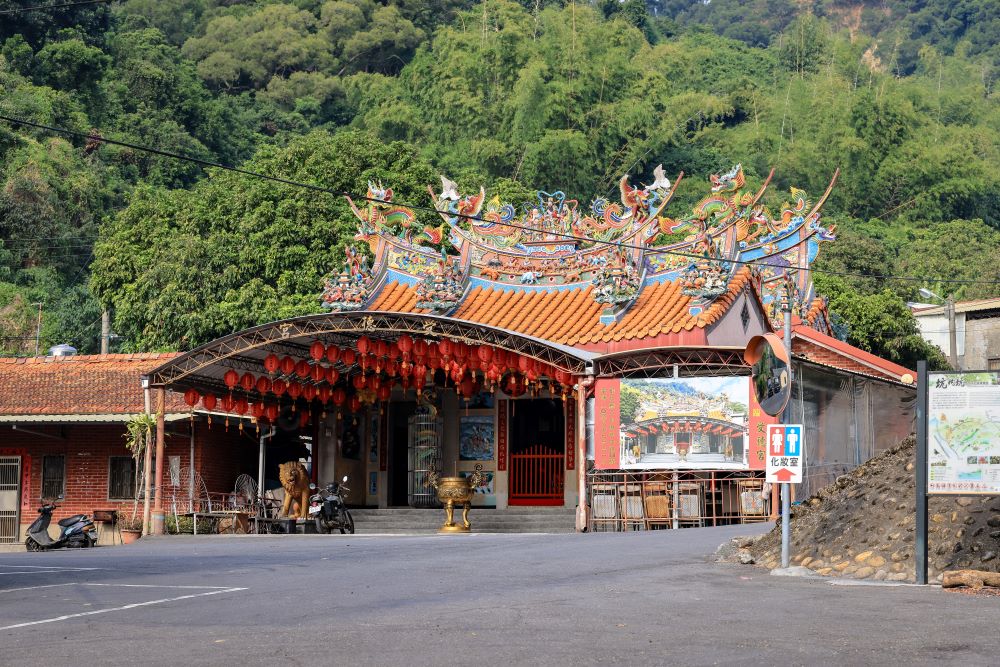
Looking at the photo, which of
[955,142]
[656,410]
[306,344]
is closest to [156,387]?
[306,344]

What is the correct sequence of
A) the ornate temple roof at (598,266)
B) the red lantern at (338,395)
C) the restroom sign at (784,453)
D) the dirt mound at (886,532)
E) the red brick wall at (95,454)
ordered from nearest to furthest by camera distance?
the dirt mound at (886,532)
the restroom sign at (784,453)
the ornate temple roof at (598,266)
the red lantern at (338,395)
the red brick wall at (95,454)

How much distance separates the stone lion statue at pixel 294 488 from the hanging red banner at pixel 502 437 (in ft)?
14.1

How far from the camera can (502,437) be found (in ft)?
94.5

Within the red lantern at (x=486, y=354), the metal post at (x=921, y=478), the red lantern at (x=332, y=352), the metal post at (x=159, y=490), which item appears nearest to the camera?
the metal post at (x=921, y=478)

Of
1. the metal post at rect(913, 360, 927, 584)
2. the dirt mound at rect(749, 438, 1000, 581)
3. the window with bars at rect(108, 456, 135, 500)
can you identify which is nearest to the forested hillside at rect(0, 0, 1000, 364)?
the window with bars at rect(108, 456, 135, 500)

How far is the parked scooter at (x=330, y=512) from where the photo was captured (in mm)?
26094

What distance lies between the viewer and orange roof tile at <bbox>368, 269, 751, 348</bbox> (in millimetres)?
25453

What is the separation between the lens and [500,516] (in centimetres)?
2653

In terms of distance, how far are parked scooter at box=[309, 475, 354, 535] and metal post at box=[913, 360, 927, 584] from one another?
583 inches

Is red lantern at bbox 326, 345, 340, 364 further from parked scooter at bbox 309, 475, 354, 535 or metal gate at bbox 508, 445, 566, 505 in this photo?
metal gate at bbox 508, 445, 566, 505

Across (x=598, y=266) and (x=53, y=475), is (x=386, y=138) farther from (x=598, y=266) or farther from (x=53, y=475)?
(x=598, y=266)

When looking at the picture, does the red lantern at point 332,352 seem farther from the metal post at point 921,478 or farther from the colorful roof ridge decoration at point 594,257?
the metal post at point 921,478

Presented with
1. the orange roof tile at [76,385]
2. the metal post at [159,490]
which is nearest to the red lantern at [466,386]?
the metal post at [159,490]

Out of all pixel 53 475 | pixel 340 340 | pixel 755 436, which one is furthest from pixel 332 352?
pixel 53 475
